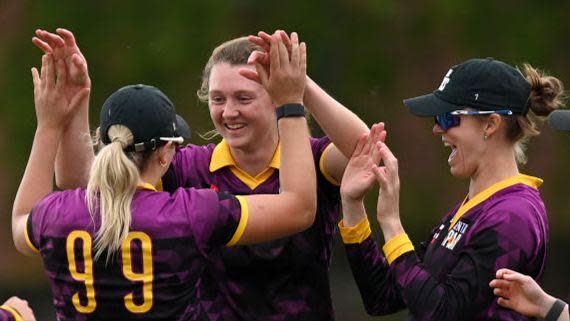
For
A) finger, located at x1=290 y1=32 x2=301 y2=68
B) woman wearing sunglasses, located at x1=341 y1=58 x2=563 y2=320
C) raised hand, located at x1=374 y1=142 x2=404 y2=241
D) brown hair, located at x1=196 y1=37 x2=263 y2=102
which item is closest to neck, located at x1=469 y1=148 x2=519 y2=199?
woman wearing sunglasses, located at x1=341 y1=58 x2=563 y2=320

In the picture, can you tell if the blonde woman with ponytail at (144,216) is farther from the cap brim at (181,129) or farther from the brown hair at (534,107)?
the brown hair at (534,107)

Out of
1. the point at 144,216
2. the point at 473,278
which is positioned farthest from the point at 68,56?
the point at 473,278

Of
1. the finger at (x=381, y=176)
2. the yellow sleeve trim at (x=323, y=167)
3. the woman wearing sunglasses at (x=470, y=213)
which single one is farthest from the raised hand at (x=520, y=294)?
the yellow sleeve trim at (x=323, y=167)

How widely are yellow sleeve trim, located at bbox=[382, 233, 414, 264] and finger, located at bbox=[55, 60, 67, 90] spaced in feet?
3.58

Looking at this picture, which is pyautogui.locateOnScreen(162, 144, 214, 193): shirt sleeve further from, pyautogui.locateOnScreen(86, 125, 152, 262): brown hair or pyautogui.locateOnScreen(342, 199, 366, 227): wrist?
pyautogui.locateOnScreen(86, 125, 152, 262): brown hair

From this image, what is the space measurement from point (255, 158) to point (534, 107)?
95cm

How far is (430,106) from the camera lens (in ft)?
11.2

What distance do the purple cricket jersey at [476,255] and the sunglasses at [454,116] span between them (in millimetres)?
202

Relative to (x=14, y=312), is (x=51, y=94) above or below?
above

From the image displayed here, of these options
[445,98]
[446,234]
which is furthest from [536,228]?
[445,98]

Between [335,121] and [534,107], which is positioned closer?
[534,107]

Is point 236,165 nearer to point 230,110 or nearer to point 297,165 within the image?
point 230,110

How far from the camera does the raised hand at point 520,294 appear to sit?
2.99 meters

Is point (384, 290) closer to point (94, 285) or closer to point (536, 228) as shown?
point (536, 228)
